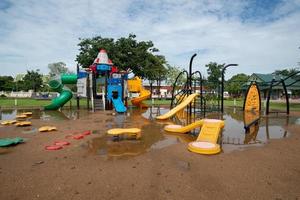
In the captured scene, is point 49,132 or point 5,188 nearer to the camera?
point 5,188

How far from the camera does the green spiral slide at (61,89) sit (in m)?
18.2

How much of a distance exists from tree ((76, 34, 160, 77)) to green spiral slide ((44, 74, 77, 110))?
1289 cm

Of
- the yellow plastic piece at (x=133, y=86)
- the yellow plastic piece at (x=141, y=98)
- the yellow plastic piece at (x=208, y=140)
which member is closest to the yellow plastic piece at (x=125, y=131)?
the yellow plastic piece at (x=208, y=140)

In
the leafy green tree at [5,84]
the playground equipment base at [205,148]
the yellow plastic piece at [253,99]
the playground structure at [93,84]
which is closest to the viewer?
the playground equipment base at [205,148]

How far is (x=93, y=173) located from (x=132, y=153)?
1640 millimetres

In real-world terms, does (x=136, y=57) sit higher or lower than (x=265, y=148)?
higher

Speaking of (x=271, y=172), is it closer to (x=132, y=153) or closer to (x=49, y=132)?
(x=132, y=153)

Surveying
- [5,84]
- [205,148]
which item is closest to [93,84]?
[205,148]

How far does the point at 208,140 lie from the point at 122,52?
93.9ft

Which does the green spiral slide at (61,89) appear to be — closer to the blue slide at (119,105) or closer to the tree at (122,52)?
the blue slide at (119,105)

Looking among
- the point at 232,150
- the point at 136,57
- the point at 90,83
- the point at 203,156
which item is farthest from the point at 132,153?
the point at 136,57

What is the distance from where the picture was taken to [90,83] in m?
18.2

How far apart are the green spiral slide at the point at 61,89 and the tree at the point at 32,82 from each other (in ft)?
171

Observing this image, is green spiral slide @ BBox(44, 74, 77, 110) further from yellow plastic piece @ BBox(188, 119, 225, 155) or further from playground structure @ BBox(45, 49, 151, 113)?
yellow plastic piece @ BBox(188, 119, 225, 155)
